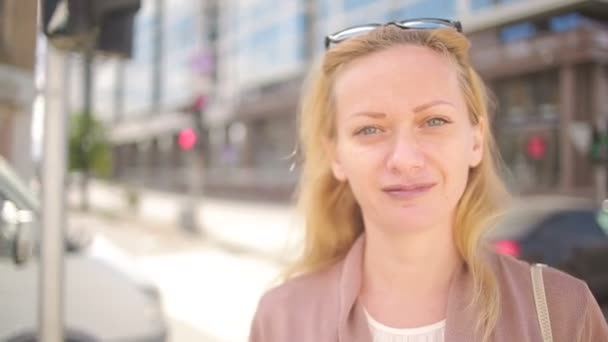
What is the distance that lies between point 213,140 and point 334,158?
33.8 metres

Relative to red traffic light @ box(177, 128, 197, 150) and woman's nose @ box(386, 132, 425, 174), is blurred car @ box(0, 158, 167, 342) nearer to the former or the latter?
woman's nose @ box(386, 132, 425, 174)

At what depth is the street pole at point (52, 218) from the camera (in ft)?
5.50

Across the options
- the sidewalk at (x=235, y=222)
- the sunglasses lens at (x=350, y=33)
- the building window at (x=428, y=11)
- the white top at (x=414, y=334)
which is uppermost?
the building window at (x=428, y=11)

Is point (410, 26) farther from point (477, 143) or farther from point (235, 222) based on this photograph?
point (235, 222)

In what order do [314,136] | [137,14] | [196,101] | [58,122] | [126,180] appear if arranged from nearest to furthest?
[314,136]
[58,122]
[137,14]
[196,101]
[126,180]

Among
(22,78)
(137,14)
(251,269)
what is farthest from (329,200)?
(251,269)

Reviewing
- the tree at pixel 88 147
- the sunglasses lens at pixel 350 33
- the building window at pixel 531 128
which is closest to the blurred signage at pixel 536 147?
the building window at pixel 531 128

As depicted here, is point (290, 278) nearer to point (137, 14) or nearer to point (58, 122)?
point (58, 122)

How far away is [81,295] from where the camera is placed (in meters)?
2.97

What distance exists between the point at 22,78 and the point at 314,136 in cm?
158

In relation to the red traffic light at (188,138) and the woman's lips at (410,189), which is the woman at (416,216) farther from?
the red traffic light at (188,138)

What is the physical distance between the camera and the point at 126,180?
151ft

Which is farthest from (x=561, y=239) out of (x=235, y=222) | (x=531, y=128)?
(x=531, y=128)

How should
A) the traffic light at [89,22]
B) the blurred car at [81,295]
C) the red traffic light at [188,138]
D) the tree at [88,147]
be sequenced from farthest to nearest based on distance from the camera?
the tree at [88,147] < the red traffic light at [188,138] < the blurred car at [81,295] < the traffic light at [89,22]
